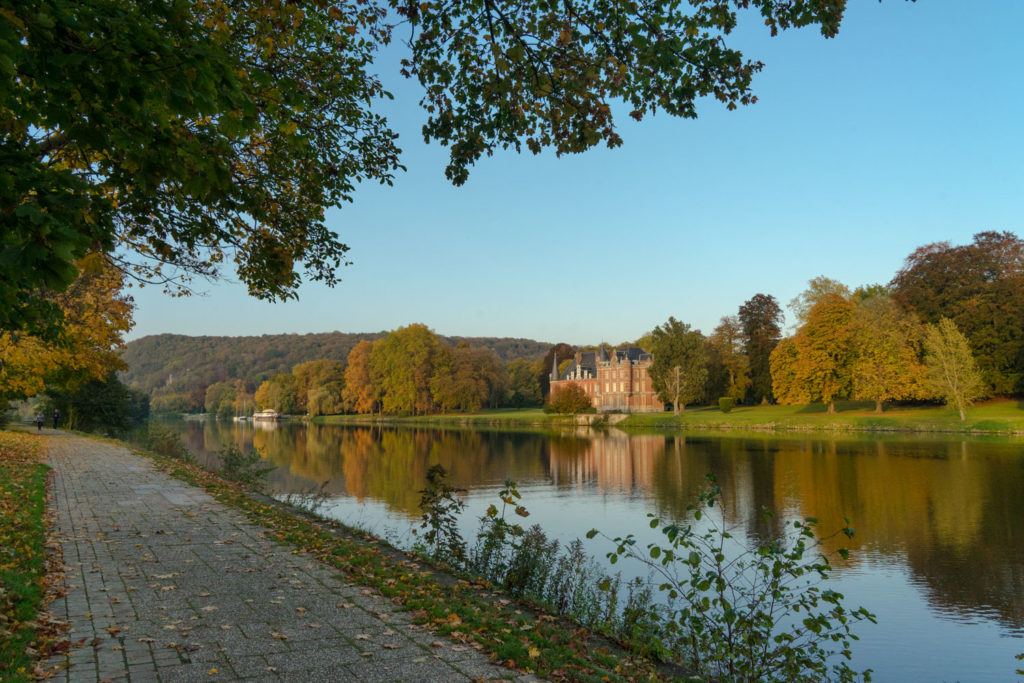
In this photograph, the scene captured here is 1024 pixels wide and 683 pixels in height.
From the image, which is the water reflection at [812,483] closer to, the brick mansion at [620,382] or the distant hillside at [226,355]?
the brick mansion at [620,382]

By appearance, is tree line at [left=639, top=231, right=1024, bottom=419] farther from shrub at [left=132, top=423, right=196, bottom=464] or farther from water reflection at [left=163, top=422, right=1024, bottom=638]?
shrub at [left=132, top=423, right=196, bottom=464]

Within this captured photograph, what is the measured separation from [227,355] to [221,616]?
491 feet

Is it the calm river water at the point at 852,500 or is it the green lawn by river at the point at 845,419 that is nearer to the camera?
the calm river water at the point at 852,500

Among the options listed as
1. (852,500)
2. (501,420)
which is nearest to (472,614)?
(852,500)

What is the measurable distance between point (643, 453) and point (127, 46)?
29.1 m

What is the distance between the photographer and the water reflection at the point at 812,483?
10.6 metres

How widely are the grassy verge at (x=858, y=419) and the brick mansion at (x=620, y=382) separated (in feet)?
60.3

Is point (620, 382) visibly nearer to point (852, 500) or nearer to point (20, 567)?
point (852, 500)

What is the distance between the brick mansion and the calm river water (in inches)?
1530

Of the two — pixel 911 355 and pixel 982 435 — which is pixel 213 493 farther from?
pixel 911 355

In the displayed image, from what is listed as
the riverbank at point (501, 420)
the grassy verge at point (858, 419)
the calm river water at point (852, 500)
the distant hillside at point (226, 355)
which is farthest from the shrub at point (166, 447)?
the distant hillside at point (226, 355)

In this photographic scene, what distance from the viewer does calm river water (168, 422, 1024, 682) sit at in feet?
25.9

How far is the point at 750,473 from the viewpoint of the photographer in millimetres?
21203

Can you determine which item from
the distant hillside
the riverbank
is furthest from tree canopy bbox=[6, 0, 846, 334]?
the distant hillside
